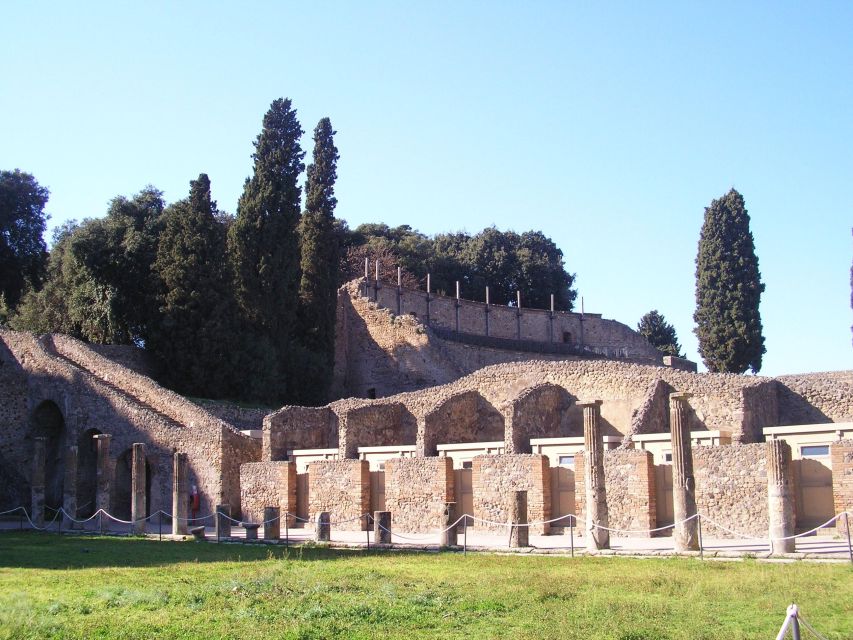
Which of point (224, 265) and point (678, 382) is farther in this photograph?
point (224, 265)

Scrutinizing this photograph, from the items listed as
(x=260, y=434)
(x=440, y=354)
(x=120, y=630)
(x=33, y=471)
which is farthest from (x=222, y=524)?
(x=440, y=354)

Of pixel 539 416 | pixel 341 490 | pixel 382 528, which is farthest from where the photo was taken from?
pixel 539 416

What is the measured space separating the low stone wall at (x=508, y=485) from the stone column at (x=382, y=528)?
3198 mm

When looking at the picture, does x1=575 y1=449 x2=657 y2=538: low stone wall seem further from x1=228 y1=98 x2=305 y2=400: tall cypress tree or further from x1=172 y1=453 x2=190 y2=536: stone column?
x1=228 y1=98 x2=305 y2=400: tall cypress tree

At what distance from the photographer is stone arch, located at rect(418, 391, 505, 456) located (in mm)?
29562

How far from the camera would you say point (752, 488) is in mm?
20906

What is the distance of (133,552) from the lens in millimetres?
20375

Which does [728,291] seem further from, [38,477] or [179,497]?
[38,477]

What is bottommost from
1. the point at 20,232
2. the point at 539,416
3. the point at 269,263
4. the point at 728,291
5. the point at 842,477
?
the point at 842,477

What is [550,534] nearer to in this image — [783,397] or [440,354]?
[783,397]

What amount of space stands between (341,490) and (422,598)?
15416 mm

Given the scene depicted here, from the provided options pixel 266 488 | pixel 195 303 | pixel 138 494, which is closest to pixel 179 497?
pixel 138 494

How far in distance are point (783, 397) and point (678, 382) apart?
116 inches

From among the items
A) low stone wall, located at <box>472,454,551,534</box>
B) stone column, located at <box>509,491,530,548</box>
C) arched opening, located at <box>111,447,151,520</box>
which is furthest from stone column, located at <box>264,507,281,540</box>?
arched opening, located at <box>111,447,151,520</box>
